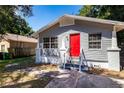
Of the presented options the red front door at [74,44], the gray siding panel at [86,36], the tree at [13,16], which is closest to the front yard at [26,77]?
the red front door at [74,44]

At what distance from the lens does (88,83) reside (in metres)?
7.22

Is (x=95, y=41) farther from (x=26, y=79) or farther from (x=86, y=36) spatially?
(x=26, y=79)

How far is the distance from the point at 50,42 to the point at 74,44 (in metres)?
2.42

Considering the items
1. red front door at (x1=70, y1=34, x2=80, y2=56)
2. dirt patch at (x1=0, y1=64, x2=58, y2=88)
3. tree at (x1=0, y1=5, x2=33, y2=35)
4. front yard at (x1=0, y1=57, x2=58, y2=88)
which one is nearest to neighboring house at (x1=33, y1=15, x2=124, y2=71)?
red front door at (x1=70, y1=34, x2=80, y2=56)

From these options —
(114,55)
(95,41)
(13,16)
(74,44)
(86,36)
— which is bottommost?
(114,55)

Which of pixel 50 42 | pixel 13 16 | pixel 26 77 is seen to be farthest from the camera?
pixel 13 16

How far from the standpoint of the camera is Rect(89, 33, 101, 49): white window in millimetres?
11048

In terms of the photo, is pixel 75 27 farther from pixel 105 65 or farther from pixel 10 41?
pixel 10 41

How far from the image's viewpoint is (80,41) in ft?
39.1

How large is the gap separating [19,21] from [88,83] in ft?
32.7

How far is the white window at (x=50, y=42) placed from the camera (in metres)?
13.6

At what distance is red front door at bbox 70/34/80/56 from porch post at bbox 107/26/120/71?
245 centimetres

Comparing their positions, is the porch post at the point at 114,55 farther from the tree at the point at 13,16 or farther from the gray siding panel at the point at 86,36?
the tree at the point at 13,16

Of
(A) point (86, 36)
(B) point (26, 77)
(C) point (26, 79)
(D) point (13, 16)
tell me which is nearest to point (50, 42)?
(A) point (86, 36)
